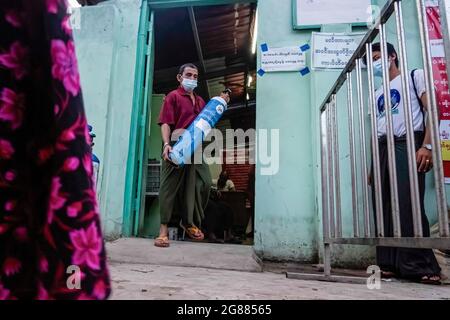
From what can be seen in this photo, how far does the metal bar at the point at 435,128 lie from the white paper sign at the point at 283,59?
186 cm

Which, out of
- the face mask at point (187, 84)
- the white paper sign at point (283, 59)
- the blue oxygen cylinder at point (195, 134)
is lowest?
the blue oxygen cylinder at point (195, 134)

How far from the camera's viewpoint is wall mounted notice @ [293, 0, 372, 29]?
9.68 ft

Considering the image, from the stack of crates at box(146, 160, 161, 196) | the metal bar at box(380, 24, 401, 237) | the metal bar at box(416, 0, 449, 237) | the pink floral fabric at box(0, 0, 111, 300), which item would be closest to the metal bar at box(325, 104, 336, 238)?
the metal bar at box(380, 24, 401, 237)

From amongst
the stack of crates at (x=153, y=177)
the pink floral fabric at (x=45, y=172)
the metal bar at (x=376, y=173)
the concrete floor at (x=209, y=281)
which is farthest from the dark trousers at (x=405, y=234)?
the stack of crates at (x=153, y=177)

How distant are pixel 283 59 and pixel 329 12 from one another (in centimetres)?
57

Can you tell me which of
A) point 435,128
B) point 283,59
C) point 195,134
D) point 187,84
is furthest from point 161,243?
point 435,128

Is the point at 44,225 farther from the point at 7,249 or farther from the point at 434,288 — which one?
the point at 434,288

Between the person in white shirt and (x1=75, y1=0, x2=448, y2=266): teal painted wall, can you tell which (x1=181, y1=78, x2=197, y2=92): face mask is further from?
the person in white shirt

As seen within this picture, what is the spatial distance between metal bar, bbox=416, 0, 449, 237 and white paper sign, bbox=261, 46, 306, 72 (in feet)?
6.10

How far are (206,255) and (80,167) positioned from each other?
1944mm

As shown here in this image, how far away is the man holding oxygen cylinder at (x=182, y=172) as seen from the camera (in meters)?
2.86

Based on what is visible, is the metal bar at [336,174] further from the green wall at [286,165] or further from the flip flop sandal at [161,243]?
the flip flop sandal at [161,243]
